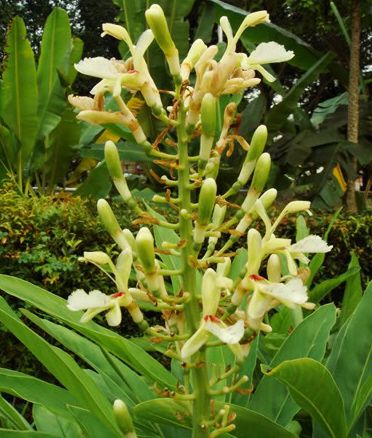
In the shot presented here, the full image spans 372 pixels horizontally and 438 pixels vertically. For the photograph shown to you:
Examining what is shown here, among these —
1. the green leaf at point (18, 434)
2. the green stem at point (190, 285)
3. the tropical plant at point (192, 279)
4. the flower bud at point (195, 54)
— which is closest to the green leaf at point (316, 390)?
the tropical plant at point (192, 279)

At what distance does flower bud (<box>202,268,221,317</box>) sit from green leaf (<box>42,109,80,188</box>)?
342 cm

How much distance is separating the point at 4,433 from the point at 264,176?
2.15ft

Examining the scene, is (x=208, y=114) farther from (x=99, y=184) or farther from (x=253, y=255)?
(x=99, y=184)

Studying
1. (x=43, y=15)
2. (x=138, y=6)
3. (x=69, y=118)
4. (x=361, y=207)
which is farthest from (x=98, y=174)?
(x=43, y=15)

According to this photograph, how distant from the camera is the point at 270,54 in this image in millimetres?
1085

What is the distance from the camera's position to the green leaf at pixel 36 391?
1.30m

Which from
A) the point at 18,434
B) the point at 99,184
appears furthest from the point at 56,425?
the point at 99,184

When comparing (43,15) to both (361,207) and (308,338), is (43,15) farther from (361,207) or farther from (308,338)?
(308,338)

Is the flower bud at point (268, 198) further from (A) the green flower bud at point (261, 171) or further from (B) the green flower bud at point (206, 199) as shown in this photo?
(B) the green flower bud at point (206, 199)

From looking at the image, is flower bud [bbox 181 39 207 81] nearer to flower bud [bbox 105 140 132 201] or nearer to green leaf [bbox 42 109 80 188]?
flower bud [bbox 105 140 132 201]

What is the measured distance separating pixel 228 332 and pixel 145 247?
187 mm

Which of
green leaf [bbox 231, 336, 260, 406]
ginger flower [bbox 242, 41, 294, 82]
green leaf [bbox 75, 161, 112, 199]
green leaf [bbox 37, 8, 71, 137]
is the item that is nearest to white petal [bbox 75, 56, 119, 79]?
ginger flower [bbox 242, 41, 294, 82]

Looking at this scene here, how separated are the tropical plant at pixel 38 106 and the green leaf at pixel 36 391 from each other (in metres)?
2.91

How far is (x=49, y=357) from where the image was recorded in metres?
1.00
